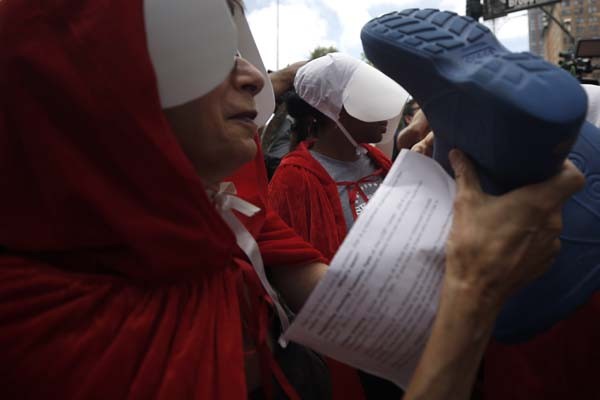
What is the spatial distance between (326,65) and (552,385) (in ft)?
5.60

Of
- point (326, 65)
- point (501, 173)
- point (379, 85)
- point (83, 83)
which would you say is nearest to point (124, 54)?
point (83, 83)

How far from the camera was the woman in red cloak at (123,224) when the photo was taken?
57 centimetres

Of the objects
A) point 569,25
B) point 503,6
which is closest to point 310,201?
point 503,6

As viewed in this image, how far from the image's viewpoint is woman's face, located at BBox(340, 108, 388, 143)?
83.2 inches

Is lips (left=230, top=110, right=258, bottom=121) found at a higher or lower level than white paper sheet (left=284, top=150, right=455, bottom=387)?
higher

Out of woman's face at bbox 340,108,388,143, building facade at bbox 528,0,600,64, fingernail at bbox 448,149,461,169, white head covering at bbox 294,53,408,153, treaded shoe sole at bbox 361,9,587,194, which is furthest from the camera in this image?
building facade at bbox 528,0,600,64

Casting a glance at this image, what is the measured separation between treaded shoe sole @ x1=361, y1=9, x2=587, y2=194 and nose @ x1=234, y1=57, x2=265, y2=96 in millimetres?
216

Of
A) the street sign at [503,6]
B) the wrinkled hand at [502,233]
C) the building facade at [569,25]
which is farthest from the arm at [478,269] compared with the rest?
the building facade at [569,25]

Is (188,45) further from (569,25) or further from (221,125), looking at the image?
(569,25)

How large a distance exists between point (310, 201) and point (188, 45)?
1236 millimetres

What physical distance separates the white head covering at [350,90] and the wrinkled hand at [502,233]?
1.34 meters

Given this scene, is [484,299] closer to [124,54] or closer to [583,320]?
[583,320]

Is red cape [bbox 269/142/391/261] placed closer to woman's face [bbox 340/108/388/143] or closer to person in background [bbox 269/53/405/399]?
person in background [bbox 269/53/405/399]

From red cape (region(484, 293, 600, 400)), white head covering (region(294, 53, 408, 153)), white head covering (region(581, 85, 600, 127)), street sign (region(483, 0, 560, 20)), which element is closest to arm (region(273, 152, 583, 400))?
red cape (region(484, 293, 600, 400))
